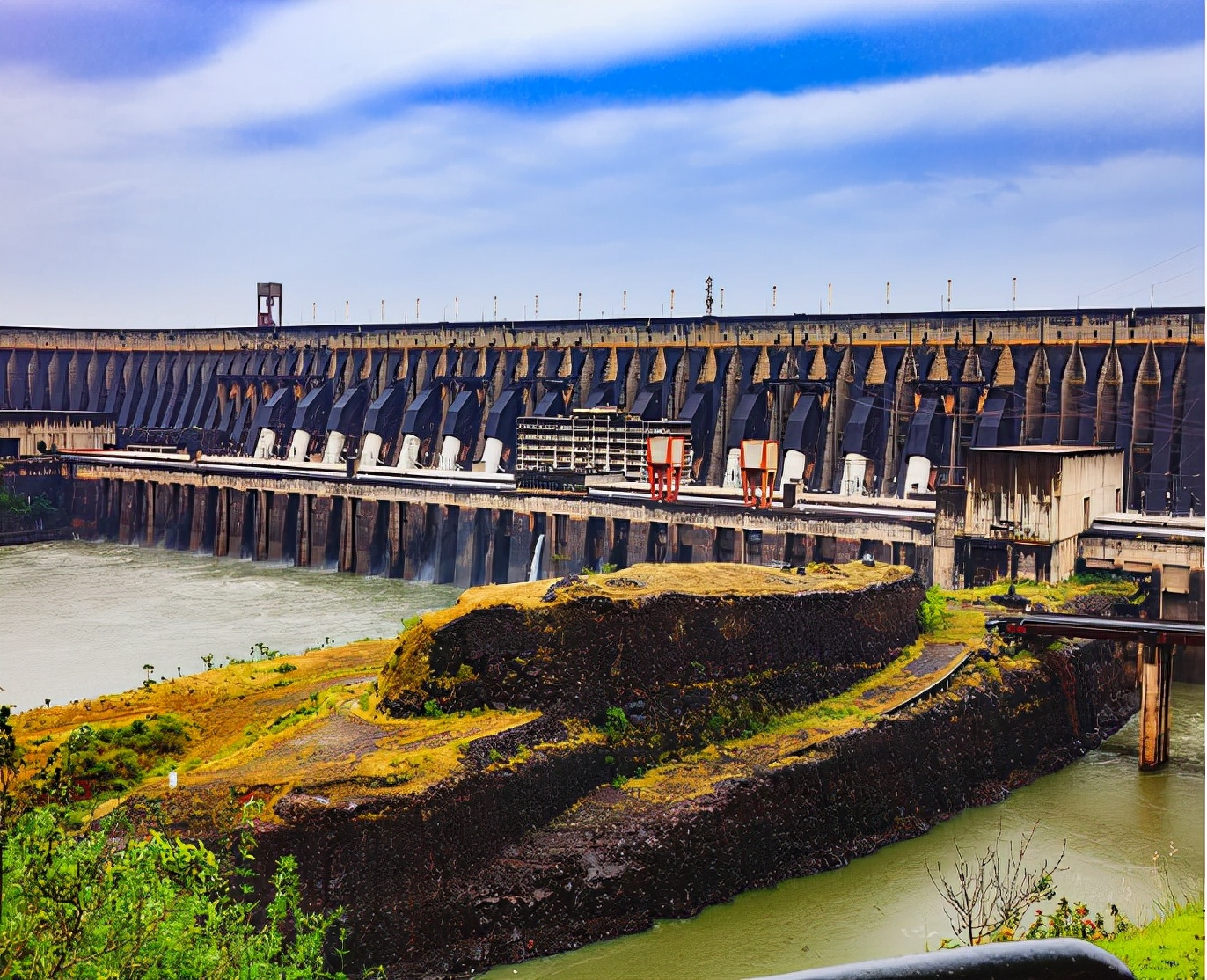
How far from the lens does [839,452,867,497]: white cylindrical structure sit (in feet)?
140

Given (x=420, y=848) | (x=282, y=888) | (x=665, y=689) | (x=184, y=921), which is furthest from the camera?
(x=665, y=689)

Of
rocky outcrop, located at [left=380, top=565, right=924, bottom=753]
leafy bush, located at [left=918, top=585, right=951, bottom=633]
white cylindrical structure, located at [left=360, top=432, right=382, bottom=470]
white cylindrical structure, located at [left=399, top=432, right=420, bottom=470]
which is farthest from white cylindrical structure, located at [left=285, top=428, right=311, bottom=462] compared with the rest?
rocky outcrop, located at [left=380, top=565, right=924, bottom=753]

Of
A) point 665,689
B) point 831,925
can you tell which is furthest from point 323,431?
point 831,925

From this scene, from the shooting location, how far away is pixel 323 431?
59406mm

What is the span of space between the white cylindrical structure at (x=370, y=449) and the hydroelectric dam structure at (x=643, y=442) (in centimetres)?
14

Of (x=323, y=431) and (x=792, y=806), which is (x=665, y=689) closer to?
(x=792, y=806)

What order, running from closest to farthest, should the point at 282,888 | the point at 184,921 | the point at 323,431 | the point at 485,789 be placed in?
the point at 184,921 → the point at 282,888 → the point at 485,789 → the point at 323,431

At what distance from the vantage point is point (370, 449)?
55.5 m

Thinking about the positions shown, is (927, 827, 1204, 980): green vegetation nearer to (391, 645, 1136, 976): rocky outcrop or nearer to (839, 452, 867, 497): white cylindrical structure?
(391, 645, 1136, 976): rocky outcrop

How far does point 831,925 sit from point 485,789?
16.2ft

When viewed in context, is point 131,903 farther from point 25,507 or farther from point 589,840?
point 25,507

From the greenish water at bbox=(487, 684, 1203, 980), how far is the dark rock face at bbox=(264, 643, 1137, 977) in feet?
1.02

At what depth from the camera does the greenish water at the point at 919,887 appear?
15188mm

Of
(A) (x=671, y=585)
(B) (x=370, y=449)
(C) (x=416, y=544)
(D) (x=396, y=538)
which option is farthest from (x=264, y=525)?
(A) (x=671, y=585)
